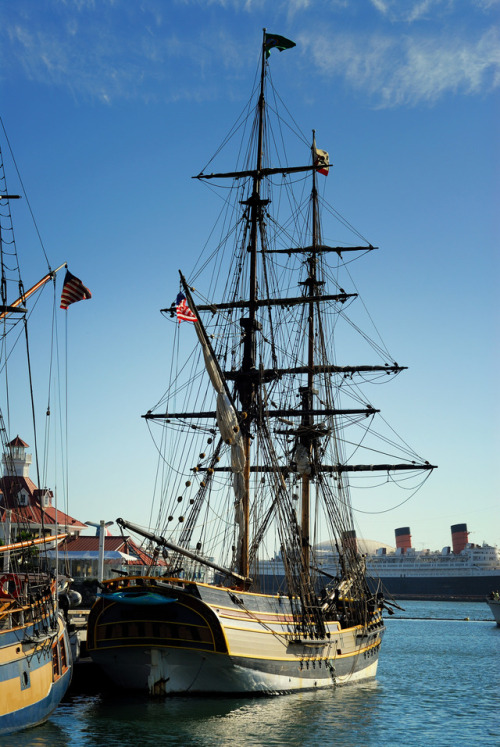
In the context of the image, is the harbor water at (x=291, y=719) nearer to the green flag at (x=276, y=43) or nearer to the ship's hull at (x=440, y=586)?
the green flag at (x=276, y=43)

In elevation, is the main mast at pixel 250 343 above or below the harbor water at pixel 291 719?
above

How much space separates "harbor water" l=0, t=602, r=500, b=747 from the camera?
21.0 metres

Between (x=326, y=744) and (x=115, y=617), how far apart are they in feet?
26.8

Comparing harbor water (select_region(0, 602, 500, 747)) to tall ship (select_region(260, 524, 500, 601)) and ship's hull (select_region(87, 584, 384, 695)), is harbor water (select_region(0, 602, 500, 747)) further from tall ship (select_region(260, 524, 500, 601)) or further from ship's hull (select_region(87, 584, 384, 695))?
tall ship (select_region(260, 524, 500, 601))

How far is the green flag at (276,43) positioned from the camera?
36219 millimetres

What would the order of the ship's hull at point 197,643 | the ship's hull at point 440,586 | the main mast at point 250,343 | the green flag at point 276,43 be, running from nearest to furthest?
the ship's hull at point 197,643 → the main mast at point 250,343 → the green flag at point 276,43 → the ship's hull at point 440,586

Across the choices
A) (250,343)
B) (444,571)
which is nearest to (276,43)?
(250,343)

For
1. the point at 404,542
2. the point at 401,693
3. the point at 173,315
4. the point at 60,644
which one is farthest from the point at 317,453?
the point at 404,542

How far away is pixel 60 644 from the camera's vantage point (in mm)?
24469

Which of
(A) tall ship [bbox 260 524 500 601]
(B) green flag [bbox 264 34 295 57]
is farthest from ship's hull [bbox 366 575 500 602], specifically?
(B) green flag [bbox 264 34 295 57]

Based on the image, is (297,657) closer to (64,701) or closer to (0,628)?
(64,701)

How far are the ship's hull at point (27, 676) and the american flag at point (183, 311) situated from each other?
12425 millimetres

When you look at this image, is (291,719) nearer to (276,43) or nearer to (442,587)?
(276,43)

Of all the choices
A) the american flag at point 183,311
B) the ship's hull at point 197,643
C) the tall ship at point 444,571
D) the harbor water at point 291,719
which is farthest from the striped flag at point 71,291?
the tall ship at point 444,571
